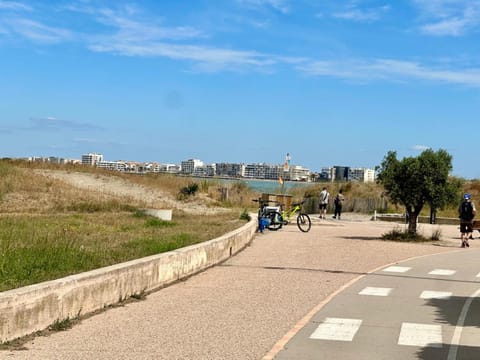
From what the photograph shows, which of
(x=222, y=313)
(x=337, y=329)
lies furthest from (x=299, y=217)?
(x=337, y=329)

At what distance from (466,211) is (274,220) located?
7243 mm

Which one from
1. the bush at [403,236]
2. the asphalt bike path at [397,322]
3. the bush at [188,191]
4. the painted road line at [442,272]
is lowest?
the asphalt bike path at [397,322]

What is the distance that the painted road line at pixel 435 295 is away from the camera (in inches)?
475

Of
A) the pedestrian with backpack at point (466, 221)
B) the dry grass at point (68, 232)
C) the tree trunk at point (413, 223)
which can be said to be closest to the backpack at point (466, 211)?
the pedestrian with backpack at point (466, 221)

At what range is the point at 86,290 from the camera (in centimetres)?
913

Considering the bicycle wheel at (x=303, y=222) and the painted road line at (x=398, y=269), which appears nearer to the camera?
the painted road line at (x=398, y=269)

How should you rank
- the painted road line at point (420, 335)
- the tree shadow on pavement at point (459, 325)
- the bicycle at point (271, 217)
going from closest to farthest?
1. the tree shadow on pavement at point (459, 325)
2. the painted road line at point (420, 335)
3. the bicycle at point (271, 217)

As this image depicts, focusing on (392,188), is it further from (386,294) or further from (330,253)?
(386,294)

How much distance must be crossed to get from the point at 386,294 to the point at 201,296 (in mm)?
3314

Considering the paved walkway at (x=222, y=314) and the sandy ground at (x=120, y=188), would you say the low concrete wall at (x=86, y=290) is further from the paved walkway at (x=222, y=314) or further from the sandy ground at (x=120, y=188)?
the sandy ground at (x=120, y=188)

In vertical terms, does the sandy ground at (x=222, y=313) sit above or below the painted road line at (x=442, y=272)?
below

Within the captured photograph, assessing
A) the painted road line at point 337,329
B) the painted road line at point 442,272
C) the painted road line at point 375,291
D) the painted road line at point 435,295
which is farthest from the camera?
the painted road line at point 442,272

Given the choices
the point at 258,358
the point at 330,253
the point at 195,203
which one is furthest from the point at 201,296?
the point at 195,203

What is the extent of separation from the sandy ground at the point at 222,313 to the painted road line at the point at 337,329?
1.38 feet
